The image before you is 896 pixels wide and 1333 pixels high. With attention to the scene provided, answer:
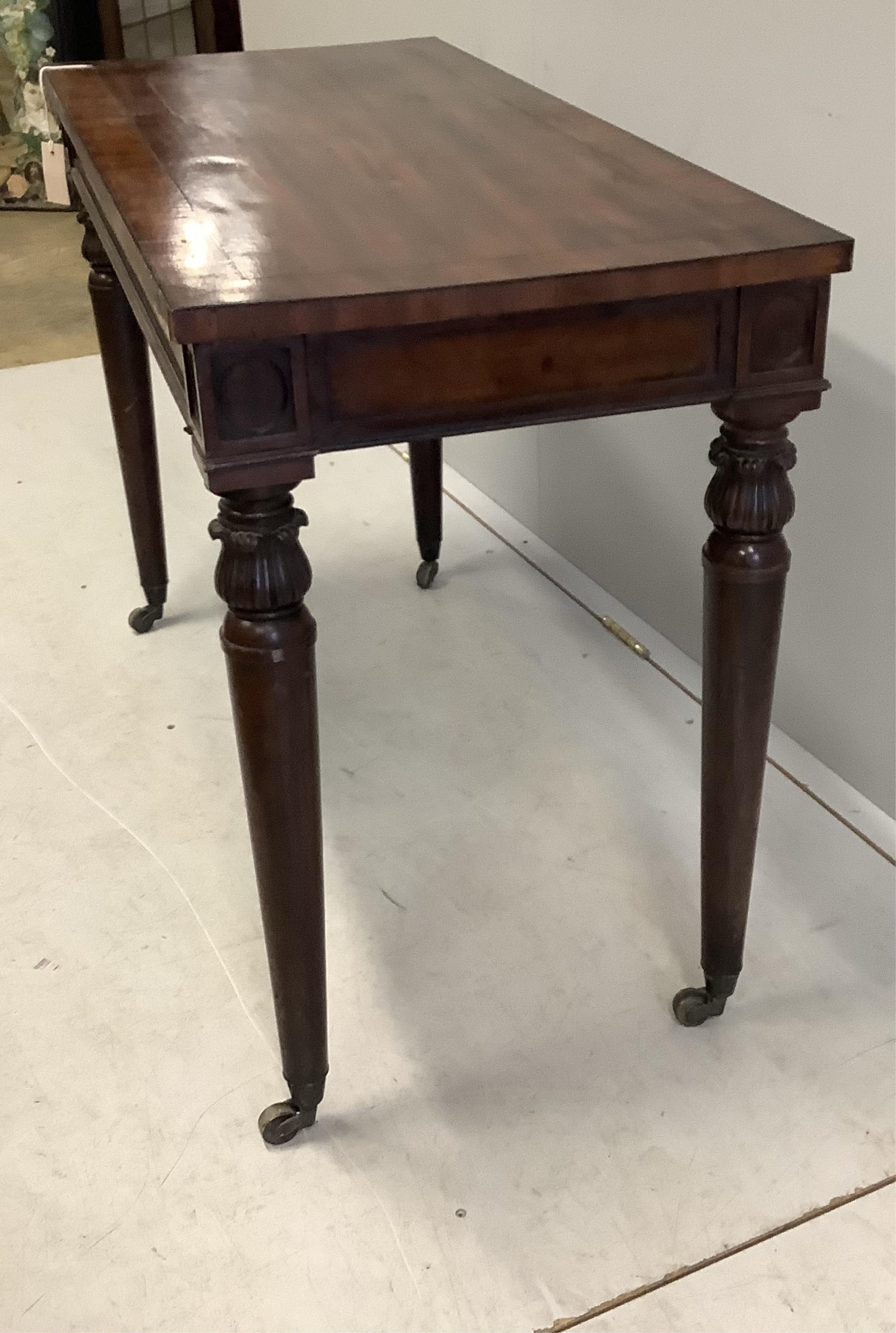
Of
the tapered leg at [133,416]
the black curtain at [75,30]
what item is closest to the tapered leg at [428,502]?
the tapered leg at [133,416]

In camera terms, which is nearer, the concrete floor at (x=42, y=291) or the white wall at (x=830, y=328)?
the white wall at (x=830, y=328)

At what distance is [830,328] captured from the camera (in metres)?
1.29

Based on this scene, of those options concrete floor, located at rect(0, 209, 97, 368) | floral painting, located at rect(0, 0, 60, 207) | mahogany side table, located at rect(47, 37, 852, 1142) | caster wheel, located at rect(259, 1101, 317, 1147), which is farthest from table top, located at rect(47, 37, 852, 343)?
floral painting, located at rect(0, 0, 60, 207)

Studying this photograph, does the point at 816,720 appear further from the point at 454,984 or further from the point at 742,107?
the point at 742,107

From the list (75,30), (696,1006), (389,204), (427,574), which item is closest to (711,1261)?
(696,1006)

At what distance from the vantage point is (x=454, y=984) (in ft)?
3.92

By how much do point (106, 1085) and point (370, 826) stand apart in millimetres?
386

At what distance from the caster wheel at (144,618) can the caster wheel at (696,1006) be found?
0.88 m

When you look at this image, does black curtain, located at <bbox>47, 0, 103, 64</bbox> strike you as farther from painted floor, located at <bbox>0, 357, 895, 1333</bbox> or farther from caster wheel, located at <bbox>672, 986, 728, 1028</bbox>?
caster wheel, located at <bbox>672, 986, 728, 1028</bbox>

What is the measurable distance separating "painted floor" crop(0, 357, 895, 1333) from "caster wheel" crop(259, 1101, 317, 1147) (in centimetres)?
1

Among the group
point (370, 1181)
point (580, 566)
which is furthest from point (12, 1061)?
point (580, 566)

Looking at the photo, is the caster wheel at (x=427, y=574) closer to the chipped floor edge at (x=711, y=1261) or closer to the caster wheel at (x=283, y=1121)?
the caster wheel at (x=283, y=1121)

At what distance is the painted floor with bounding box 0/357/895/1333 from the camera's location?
0.96 m

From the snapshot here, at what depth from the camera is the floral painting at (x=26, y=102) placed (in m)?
3.42
